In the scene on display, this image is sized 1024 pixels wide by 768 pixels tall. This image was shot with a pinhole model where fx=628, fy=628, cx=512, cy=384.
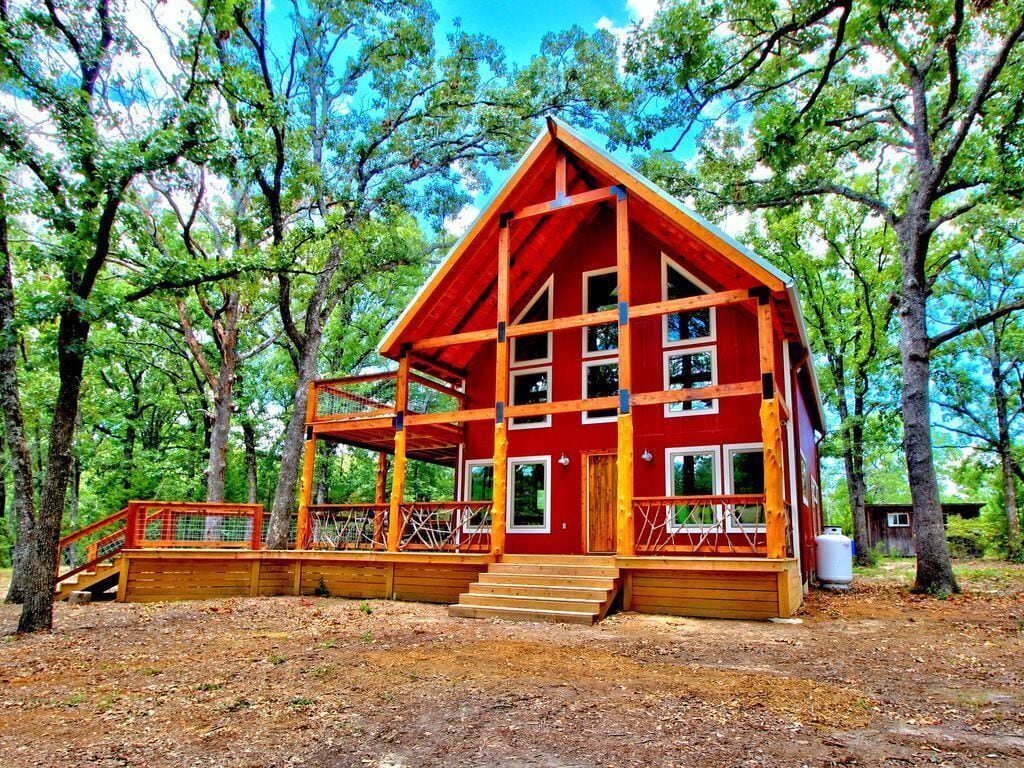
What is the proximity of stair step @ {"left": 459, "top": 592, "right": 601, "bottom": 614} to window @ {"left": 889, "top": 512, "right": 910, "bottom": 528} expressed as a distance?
23.7m

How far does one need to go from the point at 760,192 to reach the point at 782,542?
917 cm

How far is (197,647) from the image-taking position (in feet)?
23.7

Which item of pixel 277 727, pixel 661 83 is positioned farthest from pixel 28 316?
pixel 661 83

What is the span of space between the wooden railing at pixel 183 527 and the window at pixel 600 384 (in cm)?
693

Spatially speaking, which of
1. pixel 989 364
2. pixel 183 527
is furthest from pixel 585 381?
pixel 989 364

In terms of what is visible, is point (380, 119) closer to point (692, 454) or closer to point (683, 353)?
point (683, 353)

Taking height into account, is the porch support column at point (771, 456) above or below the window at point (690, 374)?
below

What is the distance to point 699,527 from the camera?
11.1 meters

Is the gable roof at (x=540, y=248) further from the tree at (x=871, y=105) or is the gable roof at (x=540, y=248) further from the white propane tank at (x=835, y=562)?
the white propane tank at (x=835, y=562)

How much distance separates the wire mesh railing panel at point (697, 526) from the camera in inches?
406

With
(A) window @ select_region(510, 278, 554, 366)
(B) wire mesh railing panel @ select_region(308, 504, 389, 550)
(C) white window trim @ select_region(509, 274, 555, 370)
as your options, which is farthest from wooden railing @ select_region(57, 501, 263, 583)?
(A) window @ select_region(510, 278, 554, 366)

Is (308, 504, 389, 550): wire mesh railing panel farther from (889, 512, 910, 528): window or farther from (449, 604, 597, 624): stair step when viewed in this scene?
(889, 512, 910, 528): window

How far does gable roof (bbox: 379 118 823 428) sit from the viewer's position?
10422 mm

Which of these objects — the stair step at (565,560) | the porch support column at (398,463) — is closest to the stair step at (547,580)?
the stair step at (565,560)
